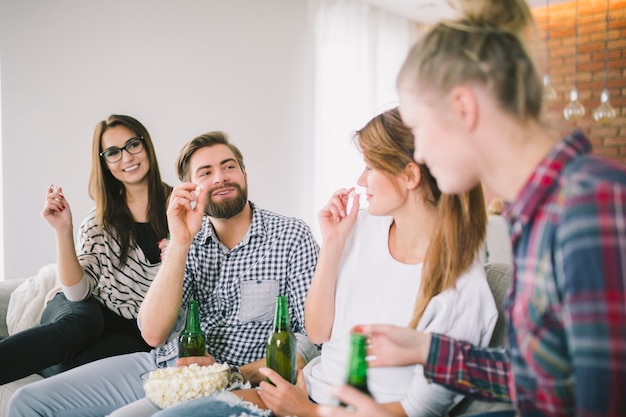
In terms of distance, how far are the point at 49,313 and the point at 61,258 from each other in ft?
0.75

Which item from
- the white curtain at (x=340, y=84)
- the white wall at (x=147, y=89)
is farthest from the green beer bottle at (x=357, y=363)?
the white curtain at (x=340, y=84)

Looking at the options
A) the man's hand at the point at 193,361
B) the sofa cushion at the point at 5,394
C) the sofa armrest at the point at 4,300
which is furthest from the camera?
the sofa armrest at the point at 4,300

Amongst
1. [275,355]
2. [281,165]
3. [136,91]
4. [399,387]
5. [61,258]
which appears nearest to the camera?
[399,387]

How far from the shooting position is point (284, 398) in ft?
4.74

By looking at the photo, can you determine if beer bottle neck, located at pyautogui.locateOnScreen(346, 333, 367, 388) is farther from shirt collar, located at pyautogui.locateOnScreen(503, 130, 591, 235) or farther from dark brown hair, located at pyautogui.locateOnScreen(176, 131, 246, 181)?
dark brown hair, located at pyautogui.locateOnScreen(176, 131, 246, 181)

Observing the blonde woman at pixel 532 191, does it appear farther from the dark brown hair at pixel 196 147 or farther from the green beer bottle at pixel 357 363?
the dark brown hair at pixel 196 147

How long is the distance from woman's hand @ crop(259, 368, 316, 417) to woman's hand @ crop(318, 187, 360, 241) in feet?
1.27

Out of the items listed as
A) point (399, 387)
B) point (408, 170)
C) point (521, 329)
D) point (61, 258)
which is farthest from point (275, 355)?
point (61, 258)

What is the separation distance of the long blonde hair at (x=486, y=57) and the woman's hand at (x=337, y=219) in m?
0.73

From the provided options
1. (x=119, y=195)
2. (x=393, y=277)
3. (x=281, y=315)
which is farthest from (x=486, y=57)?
(x=119, y=195)

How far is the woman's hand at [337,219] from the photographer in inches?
63.2

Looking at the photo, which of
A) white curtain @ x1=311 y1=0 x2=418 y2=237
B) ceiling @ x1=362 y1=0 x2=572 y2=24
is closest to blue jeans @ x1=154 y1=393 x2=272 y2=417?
white curtain @ x1=311 y1=0 x2=418 y2=237

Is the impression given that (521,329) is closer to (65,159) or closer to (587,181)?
(587,181)

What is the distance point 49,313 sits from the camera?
7.75 ft
